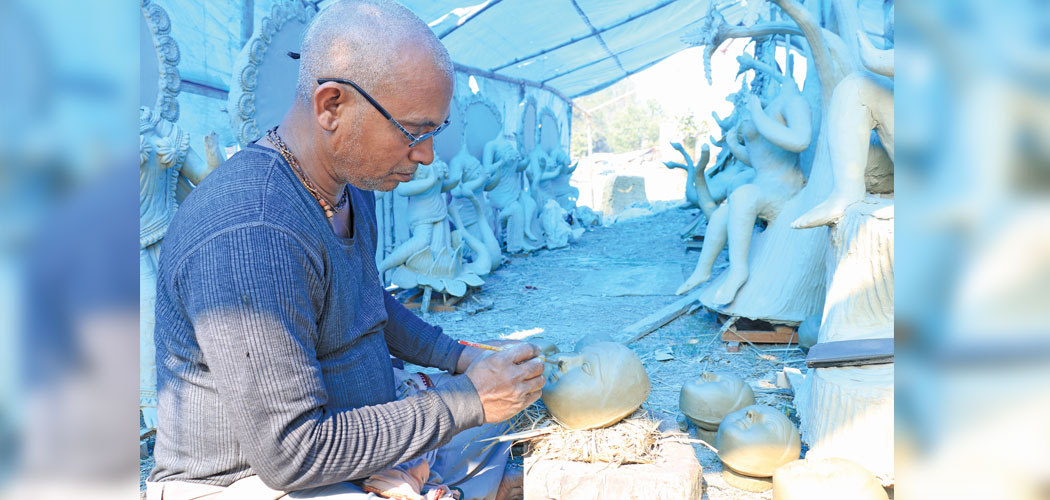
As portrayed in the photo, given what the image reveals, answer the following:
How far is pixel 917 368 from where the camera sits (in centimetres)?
39

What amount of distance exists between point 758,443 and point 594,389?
0.78m

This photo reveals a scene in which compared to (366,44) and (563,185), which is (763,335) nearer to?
(366,44)

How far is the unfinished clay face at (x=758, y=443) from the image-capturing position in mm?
2301

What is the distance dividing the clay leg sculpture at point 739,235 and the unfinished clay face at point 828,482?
274 centimetres

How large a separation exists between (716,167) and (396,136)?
8047 mm

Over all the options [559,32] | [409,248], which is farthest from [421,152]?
[559,32]

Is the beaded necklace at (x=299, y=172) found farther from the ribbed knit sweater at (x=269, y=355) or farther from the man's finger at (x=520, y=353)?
the man's finger at (x=520, y=353)

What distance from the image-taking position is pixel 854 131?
125 inches

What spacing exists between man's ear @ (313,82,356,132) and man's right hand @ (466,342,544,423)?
0.63 m

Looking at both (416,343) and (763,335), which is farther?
(763,335)

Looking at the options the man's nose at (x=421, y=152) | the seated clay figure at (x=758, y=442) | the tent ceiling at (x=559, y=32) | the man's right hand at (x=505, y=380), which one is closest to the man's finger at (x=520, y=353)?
the man's right hand at (x=505, y=380)

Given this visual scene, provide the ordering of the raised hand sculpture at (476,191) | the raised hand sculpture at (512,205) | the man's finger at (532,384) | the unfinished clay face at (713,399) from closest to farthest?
the man's finger at (532,384) → the unfinished clay face at (713,399) → the raised hand sculpture at (476,191) → the raised hand sculpture at (512,205)

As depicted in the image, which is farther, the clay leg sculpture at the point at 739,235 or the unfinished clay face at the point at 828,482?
the clay leg sculpture at the point at 739,235

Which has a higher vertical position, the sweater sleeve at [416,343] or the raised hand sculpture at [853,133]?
the raised hand sculpture at [853,133]
